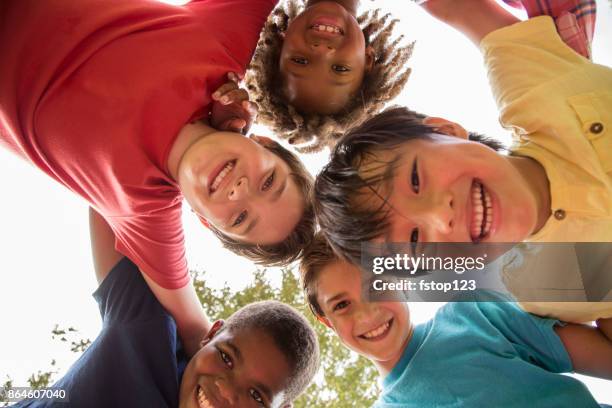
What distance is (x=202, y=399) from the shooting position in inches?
36.5

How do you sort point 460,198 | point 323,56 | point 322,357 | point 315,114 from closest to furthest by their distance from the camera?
point 460,198, point 323,56, point 315,114, point 322,357

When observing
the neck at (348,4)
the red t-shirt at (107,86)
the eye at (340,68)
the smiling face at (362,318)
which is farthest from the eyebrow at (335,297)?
the neck at (348,4)

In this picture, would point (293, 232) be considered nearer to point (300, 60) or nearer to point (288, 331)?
point (288, 331)

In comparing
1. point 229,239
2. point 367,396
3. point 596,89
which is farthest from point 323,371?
point 596,89

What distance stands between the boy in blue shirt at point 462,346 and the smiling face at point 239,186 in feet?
0.33

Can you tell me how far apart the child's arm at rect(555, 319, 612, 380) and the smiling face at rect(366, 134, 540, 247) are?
18 centimetres

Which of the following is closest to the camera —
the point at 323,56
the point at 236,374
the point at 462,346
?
the point at 462,346

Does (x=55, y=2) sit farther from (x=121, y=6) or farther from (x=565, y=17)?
(x=565, y=17)

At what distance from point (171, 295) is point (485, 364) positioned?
0.57 meters

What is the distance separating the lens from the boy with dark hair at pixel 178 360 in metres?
0.92

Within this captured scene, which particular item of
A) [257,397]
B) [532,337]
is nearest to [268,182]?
[257,397]

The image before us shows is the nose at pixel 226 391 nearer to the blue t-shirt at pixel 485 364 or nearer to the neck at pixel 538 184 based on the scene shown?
the blue t-shirt at pixel 485 364

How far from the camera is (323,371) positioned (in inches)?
56.5

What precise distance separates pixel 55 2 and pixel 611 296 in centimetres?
98
